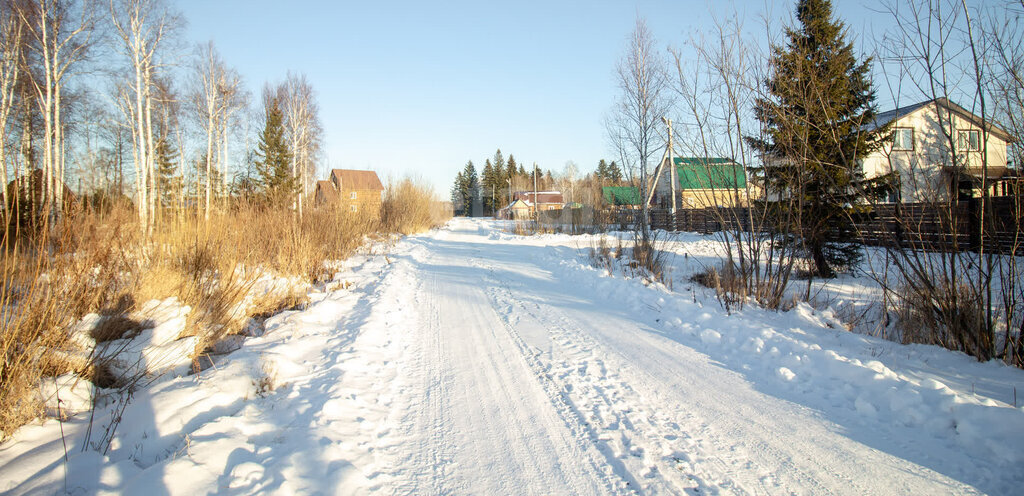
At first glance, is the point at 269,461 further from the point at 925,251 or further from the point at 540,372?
the point at 925,251

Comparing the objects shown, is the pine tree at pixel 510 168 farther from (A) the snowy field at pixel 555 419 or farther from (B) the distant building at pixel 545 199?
(A) the snowy field at pixel 555 419

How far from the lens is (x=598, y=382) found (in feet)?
12.5

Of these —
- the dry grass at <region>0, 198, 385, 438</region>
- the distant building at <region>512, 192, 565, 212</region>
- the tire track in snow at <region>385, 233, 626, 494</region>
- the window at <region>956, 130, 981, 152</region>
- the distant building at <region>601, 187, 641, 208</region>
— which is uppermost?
the distant building at <region>512, 192, 565, 212</region>

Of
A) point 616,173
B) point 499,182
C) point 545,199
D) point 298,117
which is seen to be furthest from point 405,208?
point 499,182

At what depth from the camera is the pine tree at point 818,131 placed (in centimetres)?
593

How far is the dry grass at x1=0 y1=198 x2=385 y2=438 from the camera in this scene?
111 inches

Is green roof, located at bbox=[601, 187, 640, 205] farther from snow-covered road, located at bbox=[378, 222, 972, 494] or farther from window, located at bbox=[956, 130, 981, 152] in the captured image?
snow-covered road, located at bbox=[378, 222, 972, 494]

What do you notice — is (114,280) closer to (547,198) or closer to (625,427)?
(625,427)

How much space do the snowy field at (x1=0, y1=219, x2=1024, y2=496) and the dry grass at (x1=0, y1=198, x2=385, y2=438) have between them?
1.38 ft

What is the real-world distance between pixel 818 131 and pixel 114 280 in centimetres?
993

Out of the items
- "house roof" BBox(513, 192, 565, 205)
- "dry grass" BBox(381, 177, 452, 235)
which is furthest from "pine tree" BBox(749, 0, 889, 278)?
"house roof" BBox(513, 192, 565, 205)

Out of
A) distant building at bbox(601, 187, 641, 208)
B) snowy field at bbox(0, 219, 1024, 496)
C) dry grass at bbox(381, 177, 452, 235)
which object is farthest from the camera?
dry grass at bbox(381, 177, 452, 235)

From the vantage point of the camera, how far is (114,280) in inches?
175

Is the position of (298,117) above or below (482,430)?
above
